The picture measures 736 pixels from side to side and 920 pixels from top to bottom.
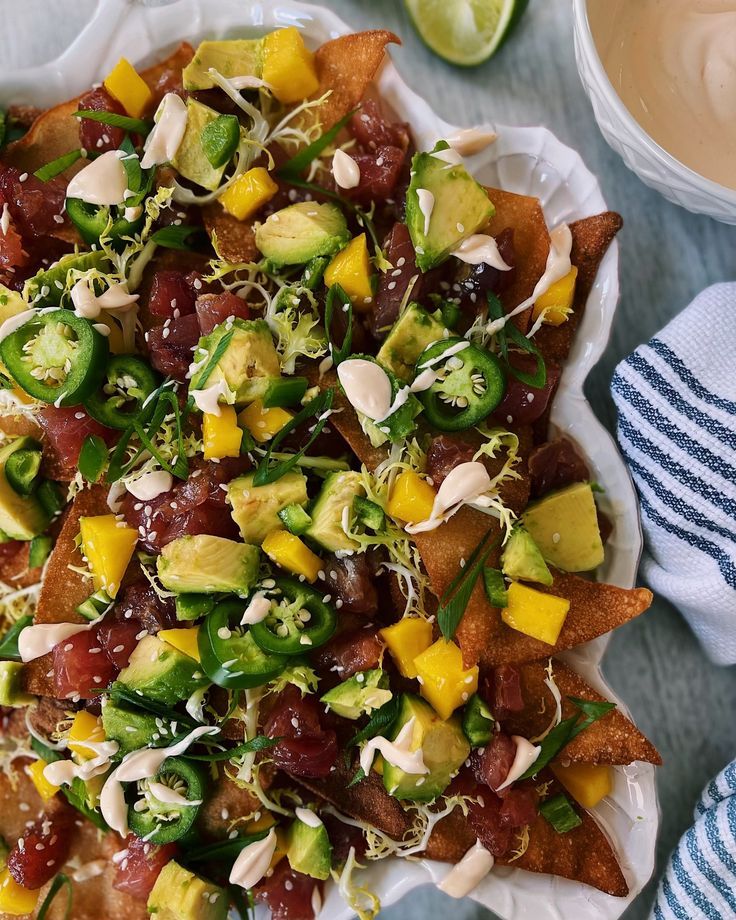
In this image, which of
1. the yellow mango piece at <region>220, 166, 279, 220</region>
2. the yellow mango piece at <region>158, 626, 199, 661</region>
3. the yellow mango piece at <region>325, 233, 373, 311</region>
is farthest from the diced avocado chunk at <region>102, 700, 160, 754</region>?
the yellow mango piece at <region>220, 166, 279, 220</region>

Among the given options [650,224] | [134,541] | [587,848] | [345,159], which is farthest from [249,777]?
[650,224]

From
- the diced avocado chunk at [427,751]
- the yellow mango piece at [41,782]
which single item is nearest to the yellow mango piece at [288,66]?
the diced avocado chunk at [427,751]

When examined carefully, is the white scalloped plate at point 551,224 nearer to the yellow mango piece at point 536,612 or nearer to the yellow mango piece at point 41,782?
the yellow mango piece at point 536,612

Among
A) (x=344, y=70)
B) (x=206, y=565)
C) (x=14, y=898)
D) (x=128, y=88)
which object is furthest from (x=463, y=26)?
(x=14, y=898)

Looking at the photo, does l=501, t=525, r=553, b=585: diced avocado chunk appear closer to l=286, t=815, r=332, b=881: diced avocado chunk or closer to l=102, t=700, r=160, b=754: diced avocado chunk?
l=286, t=815, r=332, b=881: diced avocado chunk

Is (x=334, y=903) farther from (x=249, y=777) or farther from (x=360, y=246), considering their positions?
(x=360, y=246)

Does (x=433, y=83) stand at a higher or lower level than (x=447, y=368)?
higher
